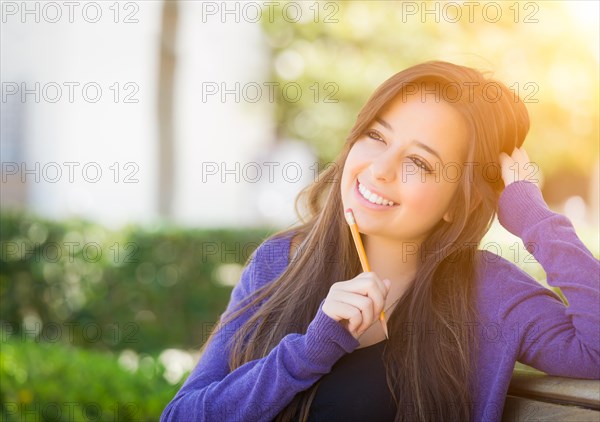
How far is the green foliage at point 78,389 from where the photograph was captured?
3270mm

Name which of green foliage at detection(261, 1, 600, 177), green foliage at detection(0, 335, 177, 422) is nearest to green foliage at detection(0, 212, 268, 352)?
green foliage at detection(261, 1, 600, 177)

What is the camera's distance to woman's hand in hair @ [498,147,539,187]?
88.2 inches

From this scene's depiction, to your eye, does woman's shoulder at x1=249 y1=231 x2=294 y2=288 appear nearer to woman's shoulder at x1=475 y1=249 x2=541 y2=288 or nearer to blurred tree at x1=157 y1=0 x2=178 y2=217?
woman's shoulder at x1=475 y1=249 x2=541 y2=288

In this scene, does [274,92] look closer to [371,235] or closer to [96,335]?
[96,335]

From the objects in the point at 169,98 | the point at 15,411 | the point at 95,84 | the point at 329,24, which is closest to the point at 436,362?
the point at 15,411

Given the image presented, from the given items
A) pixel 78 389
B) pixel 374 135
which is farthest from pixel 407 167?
pixel 78 389

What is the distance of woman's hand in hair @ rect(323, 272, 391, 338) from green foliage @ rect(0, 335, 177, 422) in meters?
1.46

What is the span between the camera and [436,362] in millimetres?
2123

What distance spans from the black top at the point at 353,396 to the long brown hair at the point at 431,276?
0.03 meters

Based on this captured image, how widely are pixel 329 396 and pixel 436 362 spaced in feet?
0.97

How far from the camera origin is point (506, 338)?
2.04m

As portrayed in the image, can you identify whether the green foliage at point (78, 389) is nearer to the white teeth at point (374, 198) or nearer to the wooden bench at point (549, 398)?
the white teeth at point (374, 198)

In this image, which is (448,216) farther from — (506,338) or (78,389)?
(78,389)

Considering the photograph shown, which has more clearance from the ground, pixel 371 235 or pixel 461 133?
pixel 461 133
